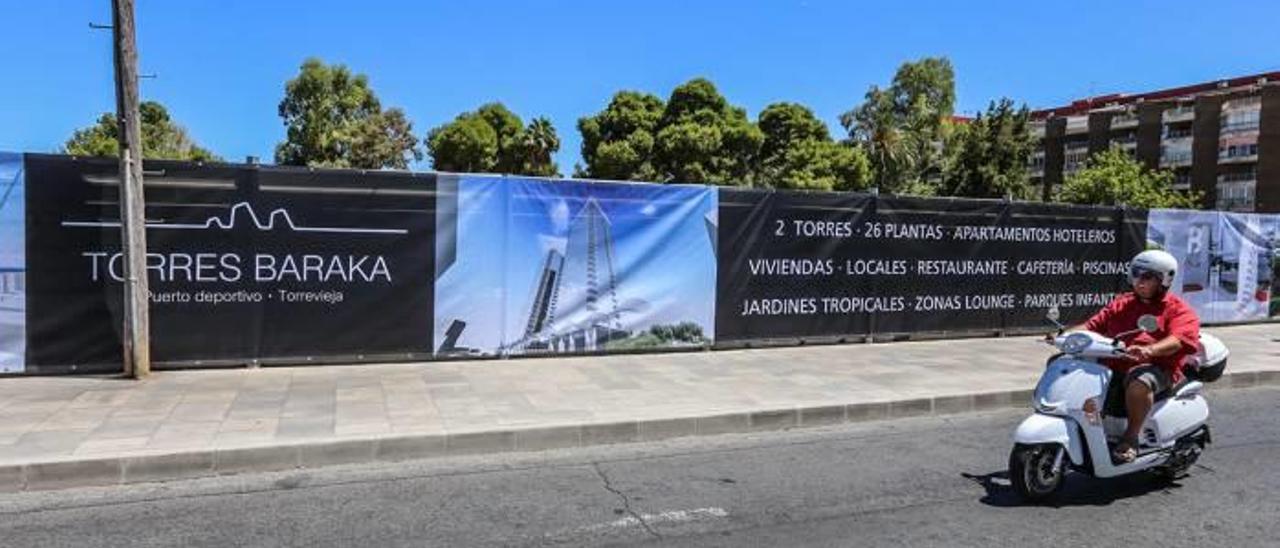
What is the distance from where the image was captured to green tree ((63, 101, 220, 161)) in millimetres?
53594

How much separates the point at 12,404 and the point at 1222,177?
91.4 metres

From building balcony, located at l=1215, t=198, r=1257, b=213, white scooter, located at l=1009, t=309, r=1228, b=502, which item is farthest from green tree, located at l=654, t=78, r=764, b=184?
building balcony, located at l=1215, t=198, r=1257, b=213

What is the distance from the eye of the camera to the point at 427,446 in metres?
6.75

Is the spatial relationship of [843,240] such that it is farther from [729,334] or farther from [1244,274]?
[1244,274]

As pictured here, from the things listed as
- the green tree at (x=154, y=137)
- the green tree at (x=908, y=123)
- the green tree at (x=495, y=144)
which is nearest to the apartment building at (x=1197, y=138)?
the green tree at (x=908, y=123)

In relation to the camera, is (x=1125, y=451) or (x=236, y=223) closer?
(x=1125, y=451)

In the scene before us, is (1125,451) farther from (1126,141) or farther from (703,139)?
(1126,141)

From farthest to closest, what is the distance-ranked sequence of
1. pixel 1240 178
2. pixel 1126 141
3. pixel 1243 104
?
pixel 1126 141 → pixel 1240 178 → pixel 1243 104

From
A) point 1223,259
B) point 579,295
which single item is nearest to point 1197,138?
point 1223,259

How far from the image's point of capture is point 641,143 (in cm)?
4656

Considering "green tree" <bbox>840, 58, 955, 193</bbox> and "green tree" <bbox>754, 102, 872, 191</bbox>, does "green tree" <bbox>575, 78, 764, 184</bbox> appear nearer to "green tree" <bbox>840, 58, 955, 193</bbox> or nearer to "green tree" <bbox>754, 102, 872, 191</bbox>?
"green tree" <bbox>754, 102, 872, 191</bbox>

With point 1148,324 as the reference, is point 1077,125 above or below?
above

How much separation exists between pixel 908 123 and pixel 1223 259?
169ft

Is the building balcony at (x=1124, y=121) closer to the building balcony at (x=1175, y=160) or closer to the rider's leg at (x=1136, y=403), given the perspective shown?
the building balcony at (x=1175, y=160)
